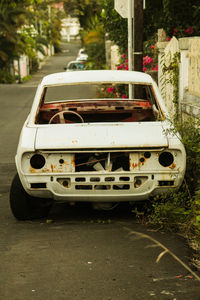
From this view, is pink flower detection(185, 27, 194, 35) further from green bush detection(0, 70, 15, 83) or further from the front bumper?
green bush detection(0, 70, 15, 83)

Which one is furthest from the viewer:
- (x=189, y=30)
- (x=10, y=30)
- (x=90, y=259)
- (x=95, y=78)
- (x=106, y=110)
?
(x=10, y=30)

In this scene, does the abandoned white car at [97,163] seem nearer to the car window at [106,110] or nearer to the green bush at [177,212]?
the green bush at [177,212]

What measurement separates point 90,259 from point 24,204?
137 cm

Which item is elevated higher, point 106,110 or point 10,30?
point 106,110

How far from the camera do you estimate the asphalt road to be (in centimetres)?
412

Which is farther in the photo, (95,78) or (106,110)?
(106,110)

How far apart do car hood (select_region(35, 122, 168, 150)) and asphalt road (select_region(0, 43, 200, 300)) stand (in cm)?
84

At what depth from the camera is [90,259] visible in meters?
4.78

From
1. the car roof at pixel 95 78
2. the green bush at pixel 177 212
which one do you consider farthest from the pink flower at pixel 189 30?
the green bush at pixel 177 212

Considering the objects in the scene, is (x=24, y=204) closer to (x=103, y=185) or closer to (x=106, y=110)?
(x=103, y=185)

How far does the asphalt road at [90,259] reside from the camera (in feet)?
13.5

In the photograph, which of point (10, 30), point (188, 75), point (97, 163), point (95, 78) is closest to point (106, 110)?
point (95, 78)

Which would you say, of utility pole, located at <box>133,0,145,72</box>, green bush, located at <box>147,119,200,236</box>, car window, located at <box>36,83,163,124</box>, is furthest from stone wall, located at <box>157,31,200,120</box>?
green bush, located at <box>147,119,200,236</box>

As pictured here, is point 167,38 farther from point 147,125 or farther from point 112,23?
point 147,125
